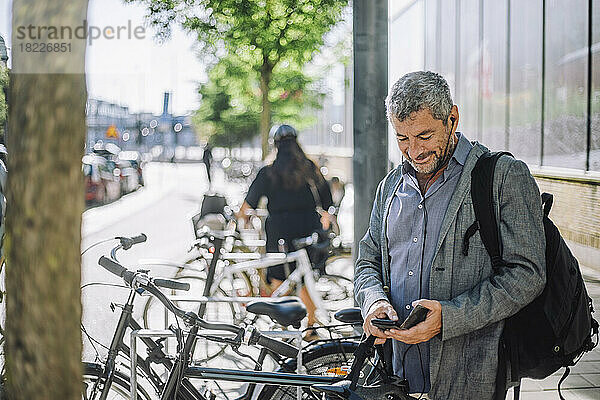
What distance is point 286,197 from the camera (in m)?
6.53

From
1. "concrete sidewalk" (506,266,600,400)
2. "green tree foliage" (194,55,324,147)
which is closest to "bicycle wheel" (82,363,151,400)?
"concrete sidewalk" (506,266,600,400)

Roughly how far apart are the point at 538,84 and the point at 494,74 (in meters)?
1.71

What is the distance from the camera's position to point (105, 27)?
5.05 meters

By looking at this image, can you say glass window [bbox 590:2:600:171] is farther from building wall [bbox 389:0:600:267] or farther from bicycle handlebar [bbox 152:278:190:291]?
bicycle handlebar [bbox 152:278:190:291]

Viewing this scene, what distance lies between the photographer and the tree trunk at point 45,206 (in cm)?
166

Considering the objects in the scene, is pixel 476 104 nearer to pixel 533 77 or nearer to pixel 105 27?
pixel 533 77

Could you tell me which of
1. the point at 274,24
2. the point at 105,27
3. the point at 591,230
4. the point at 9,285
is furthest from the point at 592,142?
the point at 9,285

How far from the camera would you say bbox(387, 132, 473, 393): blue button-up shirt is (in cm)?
276

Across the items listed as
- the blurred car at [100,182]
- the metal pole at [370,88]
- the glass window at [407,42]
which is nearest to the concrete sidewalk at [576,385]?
the metal pole at [370,88]

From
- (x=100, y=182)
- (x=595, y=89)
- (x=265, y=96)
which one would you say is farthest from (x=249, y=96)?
A: (x=100, y=182)

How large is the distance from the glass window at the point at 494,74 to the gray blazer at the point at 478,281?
33.4ft

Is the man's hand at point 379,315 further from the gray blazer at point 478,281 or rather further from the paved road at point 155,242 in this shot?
the paved road at point 155,242

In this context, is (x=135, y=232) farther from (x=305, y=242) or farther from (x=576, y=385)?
(x=576, y=385)

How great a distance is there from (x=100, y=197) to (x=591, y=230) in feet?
58.0
